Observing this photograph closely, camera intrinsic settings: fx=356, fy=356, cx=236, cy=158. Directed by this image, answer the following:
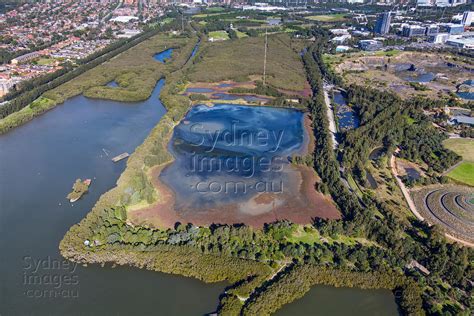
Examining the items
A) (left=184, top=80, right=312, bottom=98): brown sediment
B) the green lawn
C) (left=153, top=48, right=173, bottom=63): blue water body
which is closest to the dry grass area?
(left=153, top=48, right=173, bottom=63): blue water body

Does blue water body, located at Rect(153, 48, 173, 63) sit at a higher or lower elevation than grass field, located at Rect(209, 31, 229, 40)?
lower

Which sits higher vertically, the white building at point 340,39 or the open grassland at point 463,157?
the white building at point 340,39

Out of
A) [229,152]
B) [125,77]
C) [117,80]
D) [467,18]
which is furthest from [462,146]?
[467,18]

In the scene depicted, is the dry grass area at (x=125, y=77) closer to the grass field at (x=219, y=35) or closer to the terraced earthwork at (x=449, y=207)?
the grass field at (x=219, y=35)

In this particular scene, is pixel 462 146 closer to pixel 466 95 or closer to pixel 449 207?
pixel 449 207

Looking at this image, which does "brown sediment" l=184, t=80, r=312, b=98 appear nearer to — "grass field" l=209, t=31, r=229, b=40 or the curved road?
the curved road

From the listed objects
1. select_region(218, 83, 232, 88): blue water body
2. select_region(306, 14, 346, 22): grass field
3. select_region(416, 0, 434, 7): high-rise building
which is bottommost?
select_region(218, 83, 232, 88): blue water body

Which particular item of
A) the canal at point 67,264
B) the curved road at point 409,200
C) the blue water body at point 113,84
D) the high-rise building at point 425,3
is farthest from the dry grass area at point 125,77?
the high-rise building at point 425,3
